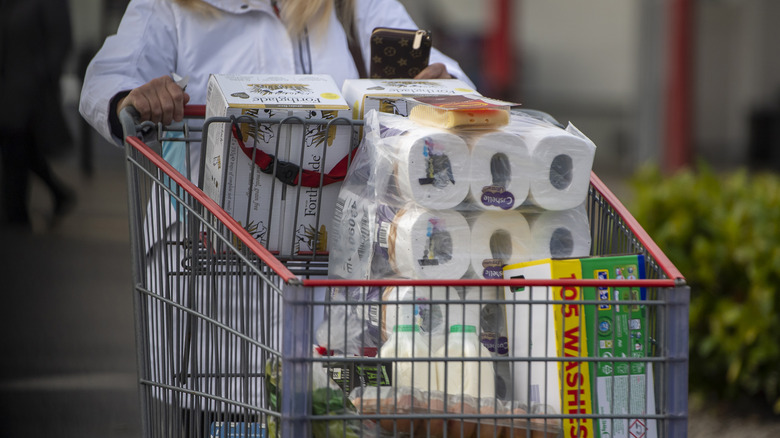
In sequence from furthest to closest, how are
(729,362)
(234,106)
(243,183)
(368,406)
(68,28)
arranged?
1. (729,362)
2. (68,28)
3. (243,183)
4. (234,106)
5. (368,406)

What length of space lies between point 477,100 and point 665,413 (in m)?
0.70

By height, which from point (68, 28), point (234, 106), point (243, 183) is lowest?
point (243, 183)

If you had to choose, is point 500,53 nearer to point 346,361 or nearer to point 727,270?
point 727,270

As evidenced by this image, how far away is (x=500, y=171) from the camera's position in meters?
1.73

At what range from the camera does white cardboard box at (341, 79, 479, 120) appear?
6.42 ft

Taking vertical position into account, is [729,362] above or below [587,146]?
below

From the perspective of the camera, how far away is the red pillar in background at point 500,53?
36.9 feet

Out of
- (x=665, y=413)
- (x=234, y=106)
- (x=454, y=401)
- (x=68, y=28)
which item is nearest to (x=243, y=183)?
(x=234, y=106)

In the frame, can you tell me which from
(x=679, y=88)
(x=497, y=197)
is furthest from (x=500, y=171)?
(x=679, y=88)

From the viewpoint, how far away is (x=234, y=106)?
5.98ft

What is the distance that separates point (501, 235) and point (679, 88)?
9.72 meters

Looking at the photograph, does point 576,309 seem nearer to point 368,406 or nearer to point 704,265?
point 368,406

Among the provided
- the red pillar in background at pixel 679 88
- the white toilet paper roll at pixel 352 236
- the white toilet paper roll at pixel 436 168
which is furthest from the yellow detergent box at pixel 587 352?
the red pillar in background at pixel 679 88

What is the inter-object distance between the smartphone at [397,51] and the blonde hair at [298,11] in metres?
0.22
